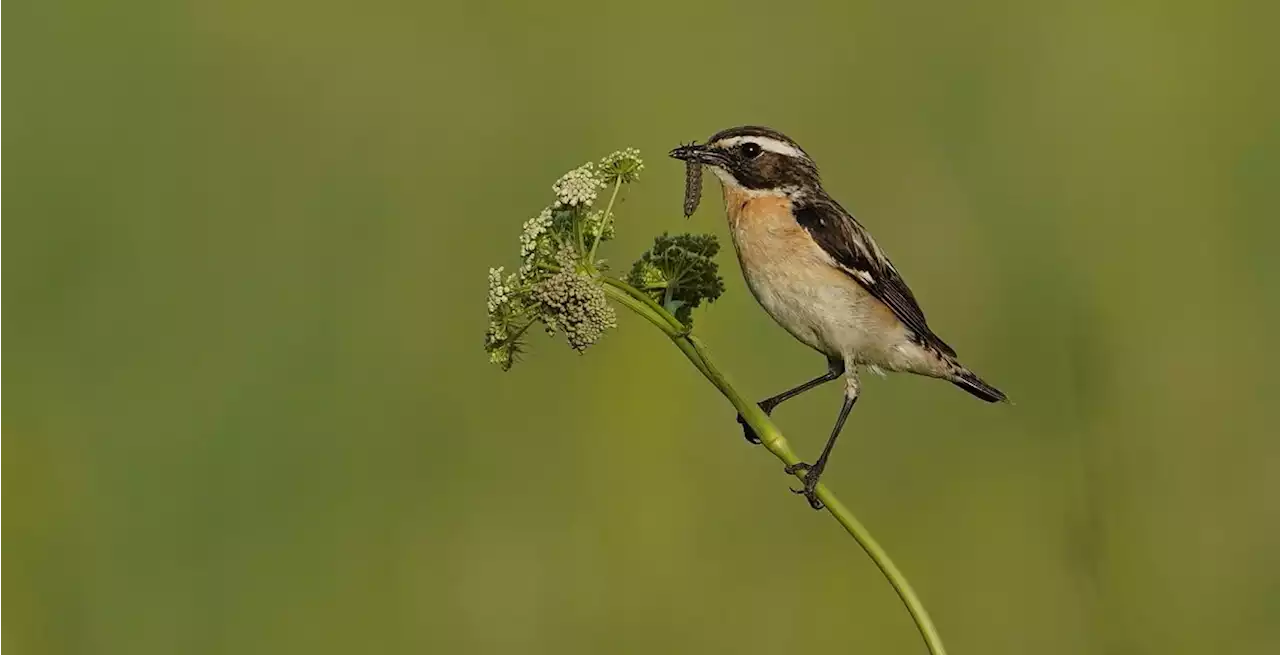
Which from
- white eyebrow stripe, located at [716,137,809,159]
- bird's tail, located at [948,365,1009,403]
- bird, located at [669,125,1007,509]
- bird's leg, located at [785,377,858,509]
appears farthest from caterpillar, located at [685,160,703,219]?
bird's tail, located at [948,365,1009,403]

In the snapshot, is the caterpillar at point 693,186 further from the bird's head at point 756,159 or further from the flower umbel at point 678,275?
the flower umbel at point 678,275

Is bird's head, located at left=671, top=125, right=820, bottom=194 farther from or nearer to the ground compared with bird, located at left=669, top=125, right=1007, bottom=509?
farther from the ground

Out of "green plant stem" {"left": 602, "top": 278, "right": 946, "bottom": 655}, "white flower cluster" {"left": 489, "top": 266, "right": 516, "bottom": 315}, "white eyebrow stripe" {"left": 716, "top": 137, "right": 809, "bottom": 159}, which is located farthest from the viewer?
"white eyebrow stripe" {"left": 716, "top": 137, "right": 809, "bottom": 159}

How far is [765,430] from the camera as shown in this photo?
112 inches

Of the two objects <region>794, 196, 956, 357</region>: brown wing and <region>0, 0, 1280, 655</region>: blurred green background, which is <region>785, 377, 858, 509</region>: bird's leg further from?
<region>0, 0, 1280, 655</region>: blurred green background

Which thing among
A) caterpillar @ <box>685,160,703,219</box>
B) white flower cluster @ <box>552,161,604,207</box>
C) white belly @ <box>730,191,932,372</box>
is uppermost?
caterpillar @ <box>685,160,703,219</box>

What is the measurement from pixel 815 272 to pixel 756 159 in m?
0.40

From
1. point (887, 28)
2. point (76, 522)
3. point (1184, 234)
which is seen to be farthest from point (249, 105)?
point (1184, 234)

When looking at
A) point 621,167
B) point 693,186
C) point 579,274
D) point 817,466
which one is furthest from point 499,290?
point 693,186

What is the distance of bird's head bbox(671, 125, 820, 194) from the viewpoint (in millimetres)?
4566

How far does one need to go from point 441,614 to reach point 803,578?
1225 mm

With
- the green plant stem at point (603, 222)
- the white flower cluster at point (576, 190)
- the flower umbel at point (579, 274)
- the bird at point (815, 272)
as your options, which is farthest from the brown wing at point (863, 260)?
the white flower cluster at point (576, 190)

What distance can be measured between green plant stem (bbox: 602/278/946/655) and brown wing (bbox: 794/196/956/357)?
160cm

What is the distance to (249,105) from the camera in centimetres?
884
